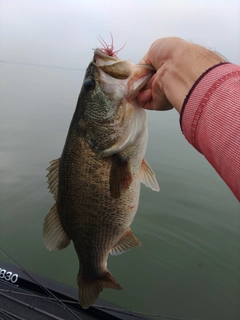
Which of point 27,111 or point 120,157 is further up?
point 120,157

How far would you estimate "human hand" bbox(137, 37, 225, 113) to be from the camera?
1347 millimetres

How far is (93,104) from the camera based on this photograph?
194 centimetres

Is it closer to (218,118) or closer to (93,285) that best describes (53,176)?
(93,285)

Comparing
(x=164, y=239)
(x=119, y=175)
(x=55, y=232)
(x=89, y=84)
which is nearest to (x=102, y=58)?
(x=89, y=84)

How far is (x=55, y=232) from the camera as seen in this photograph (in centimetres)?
220

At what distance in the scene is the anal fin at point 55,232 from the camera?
2.18m

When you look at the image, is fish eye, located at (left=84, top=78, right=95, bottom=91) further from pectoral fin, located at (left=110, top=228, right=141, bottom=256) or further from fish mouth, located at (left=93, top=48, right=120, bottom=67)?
pectoral fin, located at (left=110, top=228, right=141, bottom=256)

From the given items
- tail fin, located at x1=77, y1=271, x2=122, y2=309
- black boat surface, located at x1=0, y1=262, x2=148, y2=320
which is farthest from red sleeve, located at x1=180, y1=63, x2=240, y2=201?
black boat surface, located at x1=0, y1=262, x2=148, y2=320

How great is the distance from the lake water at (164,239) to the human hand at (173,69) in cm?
321

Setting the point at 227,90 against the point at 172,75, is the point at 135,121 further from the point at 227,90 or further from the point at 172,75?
the point at 227,90

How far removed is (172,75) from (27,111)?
15927 mm

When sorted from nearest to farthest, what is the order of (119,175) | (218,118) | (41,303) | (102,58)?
(218,118) → (102,58) → (119,175) → (41,303)

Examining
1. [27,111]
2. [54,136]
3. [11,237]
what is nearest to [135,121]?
[11,237]

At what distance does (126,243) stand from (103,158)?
0.75 m
